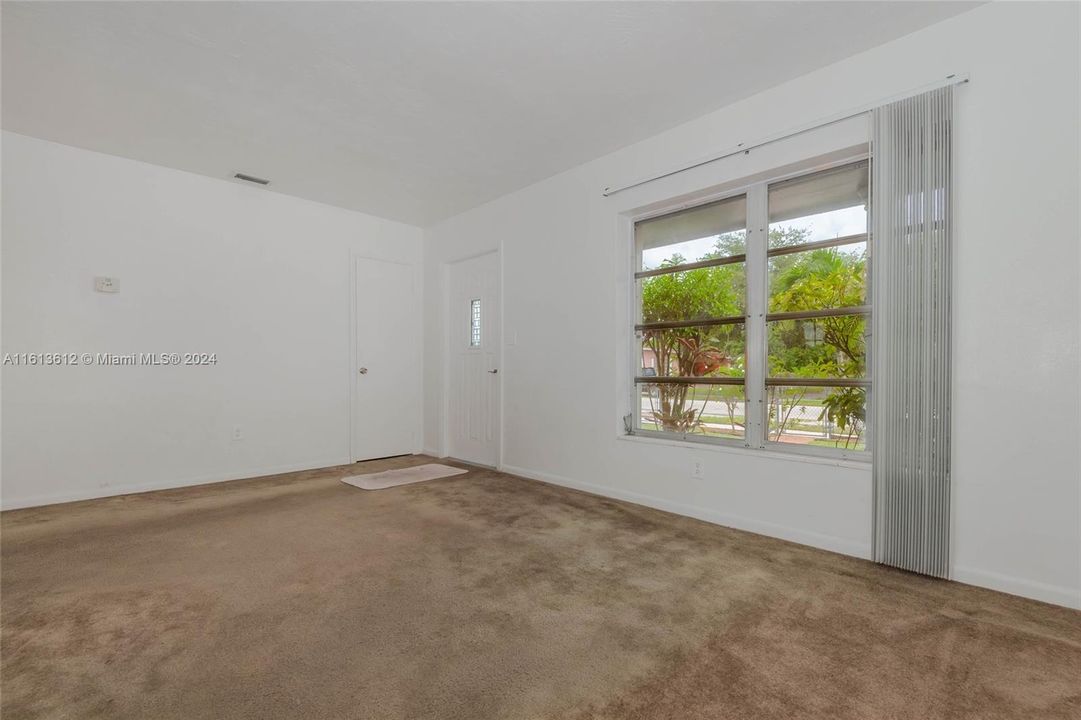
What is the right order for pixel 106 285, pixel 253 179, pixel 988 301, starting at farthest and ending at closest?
pixel 253 179
pixel 106 285
pixel 988 301

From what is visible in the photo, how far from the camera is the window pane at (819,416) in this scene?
2939 millimetres

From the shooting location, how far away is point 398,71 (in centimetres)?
299

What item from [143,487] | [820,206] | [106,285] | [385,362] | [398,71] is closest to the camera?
[398,71]

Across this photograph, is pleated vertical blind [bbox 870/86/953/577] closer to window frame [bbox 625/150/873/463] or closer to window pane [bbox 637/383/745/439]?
window frame [bbox 625/150/873/463]

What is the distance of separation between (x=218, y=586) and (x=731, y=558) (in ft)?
8.67

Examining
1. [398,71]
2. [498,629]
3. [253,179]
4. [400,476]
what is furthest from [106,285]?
[498,629]

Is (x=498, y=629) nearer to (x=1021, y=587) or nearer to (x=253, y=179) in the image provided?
(x=1021, y=587)

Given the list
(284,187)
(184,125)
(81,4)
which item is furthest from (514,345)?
(81,4)

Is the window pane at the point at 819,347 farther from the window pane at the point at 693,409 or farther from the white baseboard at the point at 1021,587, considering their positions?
the white baseboard at the point at 1021,587

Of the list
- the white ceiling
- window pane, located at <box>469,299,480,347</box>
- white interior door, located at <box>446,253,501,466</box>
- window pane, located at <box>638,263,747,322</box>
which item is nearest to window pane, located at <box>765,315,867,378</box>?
window pane, located at <box>638,263,747,322</box>

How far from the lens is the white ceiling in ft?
8.29

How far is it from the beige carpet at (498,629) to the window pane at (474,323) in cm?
264

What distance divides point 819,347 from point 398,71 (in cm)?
308

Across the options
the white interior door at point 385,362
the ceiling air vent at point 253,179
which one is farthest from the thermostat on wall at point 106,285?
the white interior door at point 385,362
